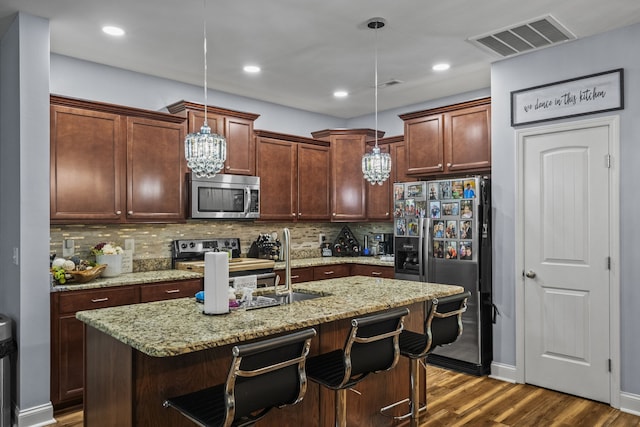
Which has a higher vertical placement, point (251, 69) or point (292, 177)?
point (251, 69)

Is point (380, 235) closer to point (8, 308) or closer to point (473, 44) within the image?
point (473, 44)

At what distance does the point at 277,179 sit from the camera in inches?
208

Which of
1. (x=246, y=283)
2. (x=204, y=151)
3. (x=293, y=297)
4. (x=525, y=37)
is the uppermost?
(x=525, y=37)

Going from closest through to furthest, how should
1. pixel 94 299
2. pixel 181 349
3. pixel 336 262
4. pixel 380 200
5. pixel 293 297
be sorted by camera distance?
1. pixel 181 349
2. pixel 293 297
3. pixel 94 299
4. pixel 336 262
5. pixel 380 200

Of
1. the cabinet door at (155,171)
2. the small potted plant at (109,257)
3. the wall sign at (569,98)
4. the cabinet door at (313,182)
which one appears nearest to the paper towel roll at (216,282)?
the small potted plant at (109,257)

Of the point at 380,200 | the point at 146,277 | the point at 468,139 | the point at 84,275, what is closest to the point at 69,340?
the point at 84,275

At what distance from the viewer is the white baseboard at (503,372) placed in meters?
4.03

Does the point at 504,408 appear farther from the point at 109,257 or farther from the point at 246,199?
the point at 109,257

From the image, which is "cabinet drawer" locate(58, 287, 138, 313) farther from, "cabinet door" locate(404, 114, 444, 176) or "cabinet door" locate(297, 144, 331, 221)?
"cabinet door" locate(404, 114, 444, 176)

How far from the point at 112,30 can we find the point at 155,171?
1237 mm

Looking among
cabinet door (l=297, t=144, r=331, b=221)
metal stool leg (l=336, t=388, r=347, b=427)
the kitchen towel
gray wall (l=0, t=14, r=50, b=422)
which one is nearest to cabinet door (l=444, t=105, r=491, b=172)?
cabinet door (l=297, t=144, r=331, b=221)

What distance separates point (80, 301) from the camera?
343 centimetres

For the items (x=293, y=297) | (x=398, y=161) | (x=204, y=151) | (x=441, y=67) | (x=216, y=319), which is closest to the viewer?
(x=216, y=319)

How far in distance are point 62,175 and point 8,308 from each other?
1.06 metres
